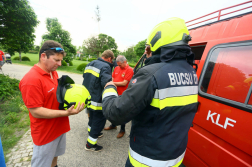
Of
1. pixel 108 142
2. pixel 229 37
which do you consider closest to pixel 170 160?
pixel 229 37

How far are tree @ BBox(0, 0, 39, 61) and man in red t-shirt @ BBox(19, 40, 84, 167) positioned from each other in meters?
5.37

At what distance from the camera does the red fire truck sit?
127cm

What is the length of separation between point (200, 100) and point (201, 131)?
0.45 metres

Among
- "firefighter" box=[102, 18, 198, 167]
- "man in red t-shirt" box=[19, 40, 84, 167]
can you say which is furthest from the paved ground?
"firefighter" box=[102, 18, 198, 167]

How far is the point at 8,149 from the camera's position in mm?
2635

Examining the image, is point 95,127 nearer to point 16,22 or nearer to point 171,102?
point 171,102

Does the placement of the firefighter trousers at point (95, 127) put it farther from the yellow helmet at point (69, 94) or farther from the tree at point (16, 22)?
the tree at point (16, 22)

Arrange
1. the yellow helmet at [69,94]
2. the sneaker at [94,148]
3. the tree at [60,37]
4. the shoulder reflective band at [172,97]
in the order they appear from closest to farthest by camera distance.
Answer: the shoulder reflective band at [172,97]
the yellow helmet at [69,94]
the sneaker at [94,148]
the tree at [60,37]

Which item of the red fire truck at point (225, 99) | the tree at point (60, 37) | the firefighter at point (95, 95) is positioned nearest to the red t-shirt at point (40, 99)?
the firefighter at point (95, 95)

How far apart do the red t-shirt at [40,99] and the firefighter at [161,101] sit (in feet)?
2.72

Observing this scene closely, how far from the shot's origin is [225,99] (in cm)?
145

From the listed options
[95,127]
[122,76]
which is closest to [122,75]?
[122,76]

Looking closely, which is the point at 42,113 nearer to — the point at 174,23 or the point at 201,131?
the point at 174,23

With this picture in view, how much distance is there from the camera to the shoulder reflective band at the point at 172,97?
95cm
